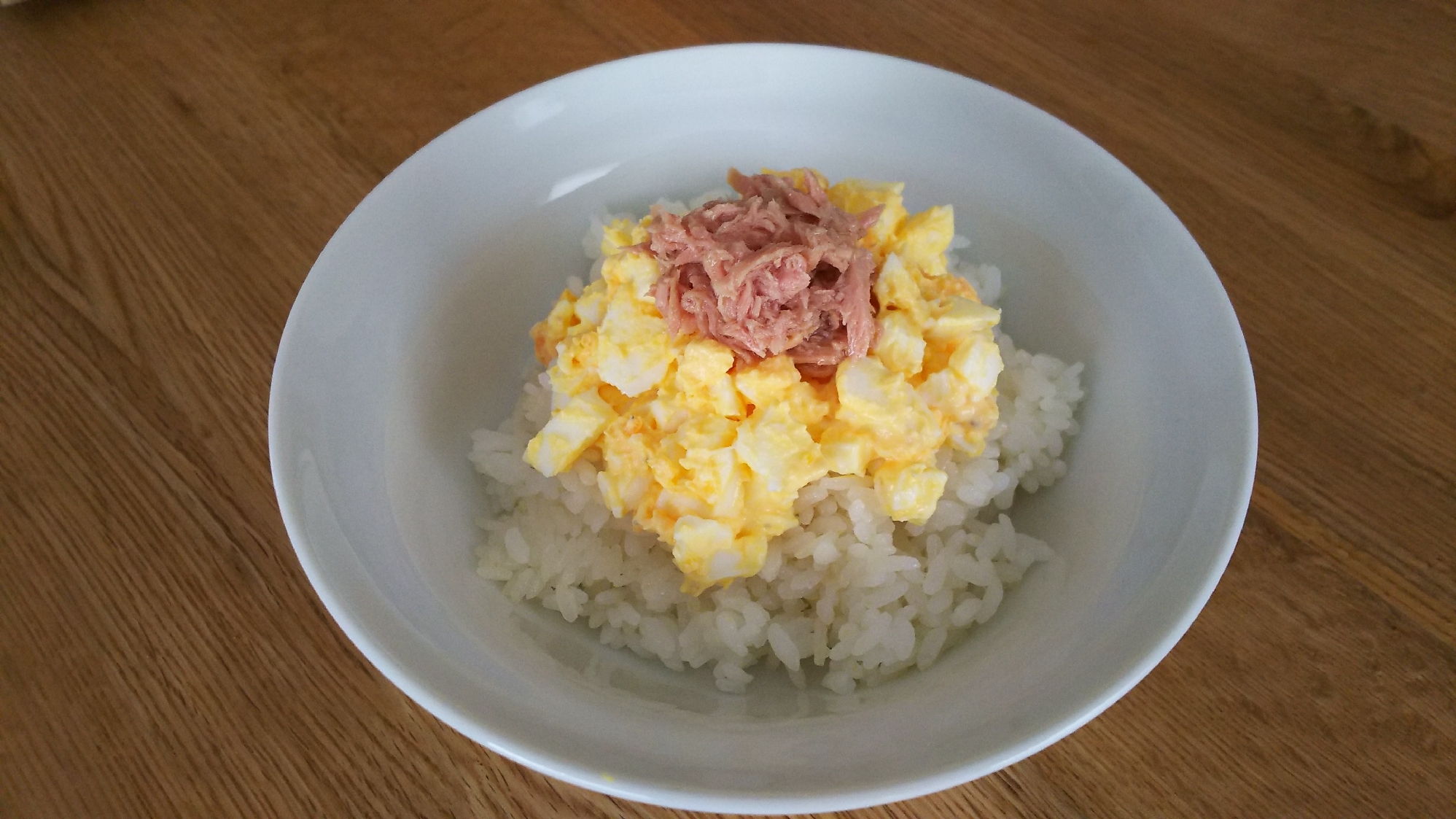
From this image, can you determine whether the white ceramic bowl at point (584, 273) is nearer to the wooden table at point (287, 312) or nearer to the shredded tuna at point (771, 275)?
the wooden table at point (287, 312)

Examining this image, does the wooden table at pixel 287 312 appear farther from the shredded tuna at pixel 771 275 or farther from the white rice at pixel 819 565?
the shredded tuna at pixel 771 275

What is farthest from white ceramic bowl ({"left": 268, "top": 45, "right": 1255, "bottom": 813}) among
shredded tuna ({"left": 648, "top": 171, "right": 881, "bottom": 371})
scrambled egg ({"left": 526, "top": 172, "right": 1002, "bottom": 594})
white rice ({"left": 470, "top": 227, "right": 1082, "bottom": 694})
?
shredded tuna ({"left": 648, "top": 171, "right": 881, "bottom": 371})

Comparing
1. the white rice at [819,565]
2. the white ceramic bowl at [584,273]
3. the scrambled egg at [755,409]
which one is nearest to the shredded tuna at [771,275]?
the scrambled egg at [755,409]

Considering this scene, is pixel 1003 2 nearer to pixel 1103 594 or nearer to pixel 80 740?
pixel 1103 594

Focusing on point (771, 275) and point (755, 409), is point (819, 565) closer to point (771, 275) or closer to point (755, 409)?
point (755, 409)

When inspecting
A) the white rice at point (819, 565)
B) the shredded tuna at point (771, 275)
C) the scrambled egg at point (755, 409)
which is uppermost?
the shredded tuna at point (771, 275)

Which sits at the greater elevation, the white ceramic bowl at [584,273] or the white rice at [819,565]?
the white ceramic bowl at [584,273]

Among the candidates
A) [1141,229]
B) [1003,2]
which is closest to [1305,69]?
[1003,2]

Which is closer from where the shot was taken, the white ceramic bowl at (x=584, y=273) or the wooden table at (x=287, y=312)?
the white ceramic bowl at (x=584, y=273)
